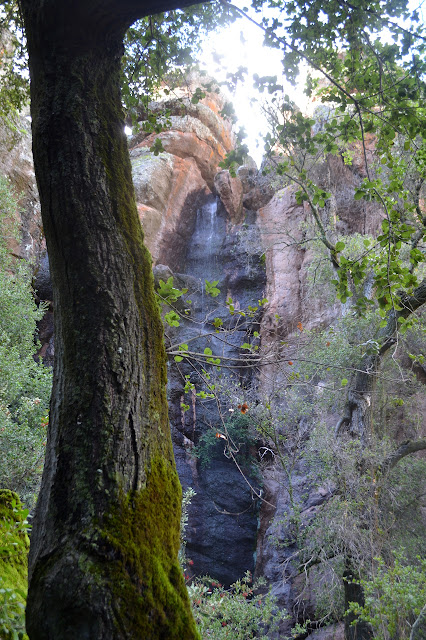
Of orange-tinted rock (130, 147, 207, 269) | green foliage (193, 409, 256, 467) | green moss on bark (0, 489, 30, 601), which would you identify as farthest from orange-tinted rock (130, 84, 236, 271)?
green moss on bark (0, 489, 30, 601)

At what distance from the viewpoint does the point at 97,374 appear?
5.30 ft

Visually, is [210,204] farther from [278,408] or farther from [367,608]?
[367,608]

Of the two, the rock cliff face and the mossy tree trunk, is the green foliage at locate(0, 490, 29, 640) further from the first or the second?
the rock cliff face

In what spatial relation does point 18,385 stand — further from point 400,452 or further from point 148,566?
point 148,566

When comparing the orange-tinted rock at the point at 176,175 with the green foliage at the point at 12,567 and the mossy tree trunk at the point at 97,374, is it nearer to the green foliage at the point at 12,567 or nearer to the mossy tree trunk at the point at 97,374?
the green foliage at the point at 12,567

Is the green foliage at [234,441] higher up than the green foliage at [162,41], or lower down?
lower down

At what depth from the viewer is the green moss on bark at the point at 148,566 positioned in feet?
4.37

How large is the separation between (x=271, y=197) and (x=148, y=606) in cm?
1785

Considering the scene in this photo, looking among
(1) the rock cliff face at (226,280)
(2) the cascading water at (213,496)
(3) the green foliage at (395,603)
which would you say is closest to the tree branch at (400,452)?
(1) the rock cliff face at (226,280)

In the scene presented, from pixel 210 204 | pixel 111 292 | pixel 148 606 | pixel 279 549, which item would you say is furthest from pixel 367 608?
pixel 210 204

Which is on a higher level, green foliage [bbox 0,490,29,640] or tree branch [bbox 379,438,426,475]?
green foliage [bbox 0,490,29,640]

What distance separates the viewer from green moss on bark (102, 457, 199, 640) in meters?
1.33

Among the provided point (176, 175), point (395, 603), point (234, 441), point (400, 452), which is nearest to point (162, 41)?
point (395, 603)

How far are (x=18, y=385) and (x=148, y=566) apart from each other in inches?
286
